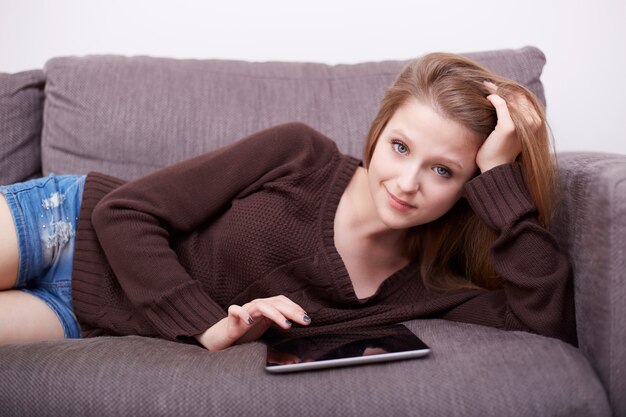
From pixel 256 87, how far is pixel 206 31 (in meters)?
0.43

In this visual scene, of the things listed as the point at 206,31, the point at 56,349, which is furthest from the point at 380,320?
the point at 206,31

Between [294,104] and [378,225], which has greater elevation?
[294,104]

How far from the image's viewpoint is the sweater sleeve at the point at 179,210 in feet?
4.01

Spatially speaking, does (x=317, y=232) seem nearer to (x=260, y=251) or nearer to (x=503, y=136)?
(x=260, y=251)

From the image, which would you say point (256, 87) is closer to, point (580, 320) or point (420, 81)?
point (420, 81)

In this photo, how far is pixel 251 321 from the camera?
44.1 inches

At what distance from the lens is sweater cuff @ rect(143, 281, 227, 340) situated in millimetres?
1203

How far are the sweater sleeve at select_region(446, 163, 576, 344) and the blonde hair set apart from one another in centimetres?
5

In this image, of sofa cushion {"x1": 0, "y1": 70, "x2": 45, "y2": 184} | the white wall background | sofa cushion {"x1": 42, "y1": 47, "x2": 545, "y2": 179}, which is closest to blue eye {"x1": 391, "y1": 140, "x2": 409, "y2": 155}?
sofa cushion {"x1": 42, "y1": 47, "x2": 545, "y2": 179}

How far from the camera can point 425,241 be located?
1.49 meters

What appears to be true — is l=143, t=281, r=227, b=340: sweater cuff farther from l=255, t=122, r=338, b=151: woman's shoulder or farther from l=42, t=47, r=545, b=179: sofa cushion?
l=42, t=47, r=545, b=179: sofa cushion

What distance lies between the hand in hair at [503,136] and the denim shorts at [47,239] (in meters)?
0.88

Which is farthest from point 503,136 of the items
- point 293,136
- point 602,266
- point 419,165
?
point 293,136

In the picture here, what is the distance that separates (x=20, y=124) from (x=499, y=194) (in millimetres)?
1250
